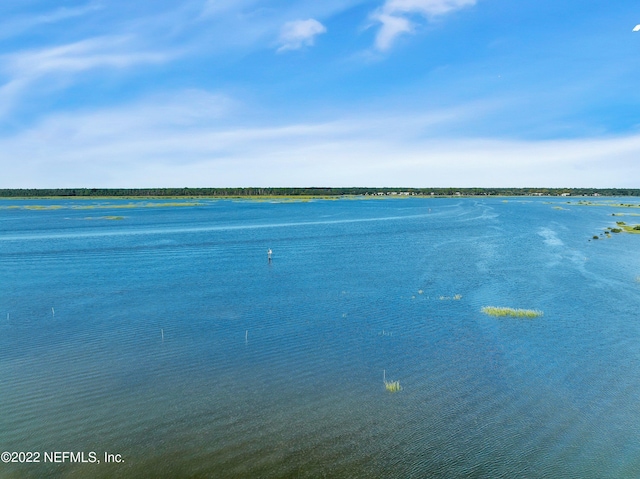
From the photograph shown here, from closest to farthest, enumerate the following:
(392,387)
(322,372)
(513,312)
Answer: (392,387) < (322,372) < (513,312)

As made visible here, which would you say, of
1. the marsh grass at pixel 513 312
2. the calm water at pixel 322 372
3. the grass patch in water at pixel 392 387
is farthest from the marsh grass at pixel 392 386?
the marsh grass at pixel 513 312

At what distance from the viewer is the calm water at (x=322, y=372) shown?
43.2ft

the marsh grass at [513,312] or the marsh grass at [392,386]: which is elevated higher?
the marsh grass at [513,312]

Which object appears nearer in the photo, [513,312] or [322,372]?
[322,372]

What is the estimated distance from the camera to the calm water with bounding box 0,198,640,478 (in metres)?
13.2

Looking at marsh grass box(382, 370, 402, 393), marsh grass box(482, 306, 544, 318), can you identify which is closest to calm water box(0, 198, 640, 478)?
marsh grass box(382, 370, 402, 393)

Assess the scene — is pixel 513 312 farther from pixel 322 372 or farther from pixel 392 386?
pixel 322 372

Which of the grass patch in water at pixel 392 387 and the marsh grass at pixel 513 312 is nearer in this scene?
the grass patch in water at pixel 392 387

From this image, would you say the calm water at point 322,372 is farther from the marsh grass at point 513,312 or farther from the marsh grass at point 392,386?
the marsh grass at point 513,312

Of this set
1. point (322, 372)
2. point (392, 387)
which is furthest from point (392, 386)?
point (322, 372)

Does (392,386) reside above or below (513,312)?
below

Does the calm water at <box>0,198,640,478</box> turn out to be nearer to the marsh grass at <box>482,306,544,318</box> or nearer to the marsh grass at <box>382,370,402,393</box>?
the marsh grass at <box>382,370,402,393</box>

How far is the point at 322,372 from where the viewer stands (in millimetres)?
18828

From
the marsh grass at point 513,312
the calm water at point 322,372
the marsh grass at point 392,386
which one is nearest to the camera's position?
the calm water at point 322,372
